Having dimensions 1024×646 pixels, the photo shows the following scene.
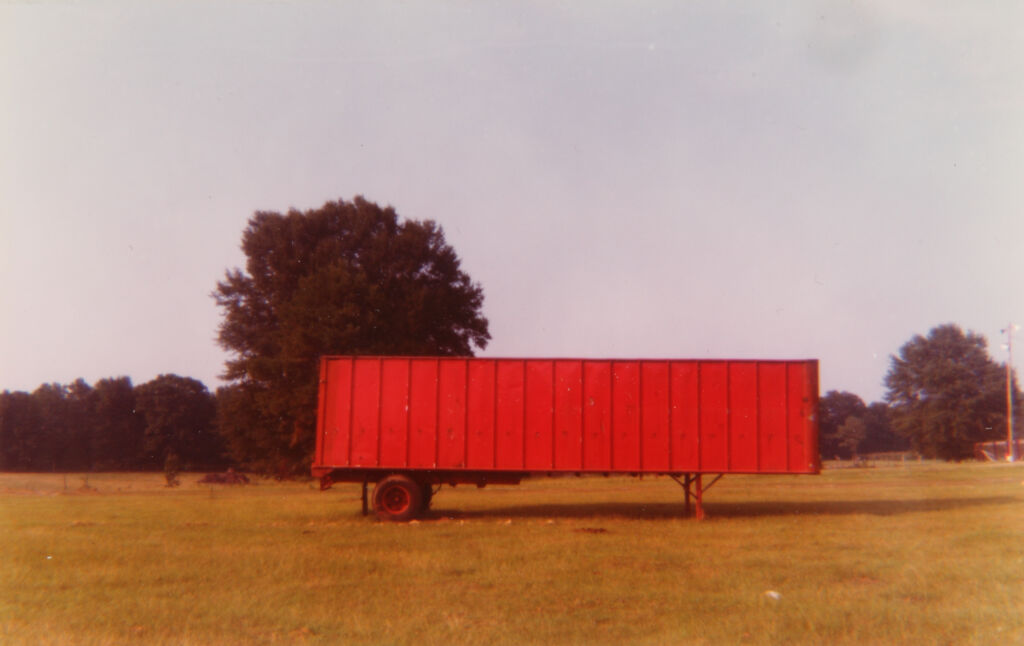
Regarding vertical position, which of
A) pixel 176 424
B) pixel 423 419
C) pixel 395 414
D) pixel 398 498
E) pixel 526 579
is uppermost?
pixel 395 414

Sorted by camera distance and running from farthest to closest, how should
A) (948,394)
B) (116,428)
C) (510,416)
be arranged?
(116,428), (948,394), (510,416)

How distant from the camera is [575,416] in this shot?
1658 cm

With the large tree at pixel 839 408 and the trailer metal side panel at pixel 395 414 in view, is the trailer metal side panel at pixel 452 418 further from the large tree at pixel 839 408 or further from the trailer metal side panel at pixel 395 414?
the large tree at pixel 839 408

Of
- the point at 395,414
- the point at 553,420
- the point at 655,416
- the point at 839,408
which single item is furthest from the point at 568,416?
the point at 839,408

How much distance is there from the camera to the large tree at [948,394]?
71.9 meters

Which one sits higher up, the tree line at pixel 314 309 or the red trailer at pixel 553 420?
the tree line at pixel 314 309

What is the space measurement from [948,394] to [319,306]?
219 ft

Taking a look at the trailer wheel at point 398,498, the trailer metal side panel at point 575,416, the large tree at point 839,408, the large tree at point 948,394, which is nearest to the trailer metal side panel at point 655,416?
the trailer metal side panel at point 575,416

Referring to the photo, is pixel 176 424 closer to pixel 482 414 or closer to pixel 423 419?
pixel 423 419

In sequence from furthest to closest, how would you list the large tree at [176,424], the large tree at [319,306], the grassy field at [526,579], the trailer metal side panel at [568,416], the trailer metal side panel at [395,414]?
the large tree at [176,424] < the large tree at [319,306] < the trailer metal side panel at [395,414] < the trailer metal side panel at [568,416] < the grassy field at [526,579]

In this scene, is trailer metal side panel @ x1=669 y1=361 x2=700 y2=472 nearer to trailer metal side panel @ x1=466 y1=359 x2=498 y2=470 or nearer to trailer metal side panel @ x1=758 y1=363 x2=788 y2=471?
trailer metal side panel @ x1=758 y1=363 x2=788 y2=471

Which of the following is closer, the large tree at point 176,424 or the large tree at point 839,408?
the large tree at point 176,424

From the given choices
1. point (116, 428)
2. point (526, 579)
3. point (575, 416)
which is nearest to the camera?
point (526, 579)

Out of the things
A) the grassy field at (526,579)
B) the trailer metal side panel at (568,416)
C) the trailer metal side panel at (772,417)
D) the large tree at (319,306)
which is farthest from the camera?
the large tree at (319,306)
